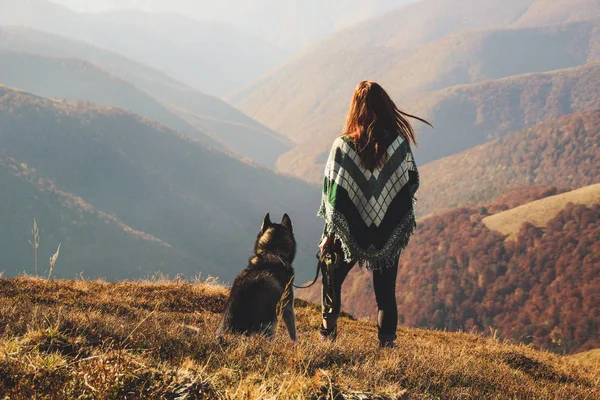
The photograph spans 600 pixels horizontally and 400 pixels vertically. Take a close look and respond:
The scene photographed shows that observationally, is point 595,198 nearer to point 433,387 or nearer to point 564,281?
point 564,281

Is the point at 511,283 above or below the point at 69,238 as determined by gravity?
above

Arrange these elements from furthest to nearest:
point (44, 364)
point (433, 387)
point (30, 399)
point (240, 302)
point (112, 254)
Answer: point (112, 254), point (240, 302), point (433, 387), point (44, 364), point (30, 399)

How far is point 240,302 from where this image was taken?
4672 mm

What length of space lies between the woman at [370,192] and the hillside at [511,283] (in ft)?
287

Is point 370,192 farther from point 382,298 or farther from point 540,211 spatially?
point 540,211

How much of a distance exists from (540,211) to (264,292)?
119307 millimetres

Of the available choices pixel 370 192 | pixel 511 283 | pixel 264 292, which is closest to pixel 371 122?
pixel 370 192

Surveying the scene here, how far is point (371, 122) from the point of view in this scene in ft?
15.4

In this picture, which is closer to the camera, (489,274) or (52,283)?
(52,283)

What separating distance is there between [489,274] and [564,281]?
15920mm

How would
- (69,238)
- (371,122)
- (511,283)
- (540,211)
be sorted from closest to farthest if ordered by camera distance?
(371,122)
(511,283)
(540,211)
(69,238)

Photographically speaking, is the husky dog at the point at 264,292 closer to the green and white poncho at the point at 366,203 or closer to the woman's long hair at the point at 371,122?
the green and white poncho at the point at 366,203

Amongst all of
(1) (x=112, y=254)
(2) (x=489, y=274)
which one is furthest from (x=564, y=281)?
(1) (x=112, y=254)

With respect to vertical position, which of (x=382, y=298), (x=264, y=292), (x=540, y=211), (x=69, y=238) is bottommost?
(x=69, y=238)
